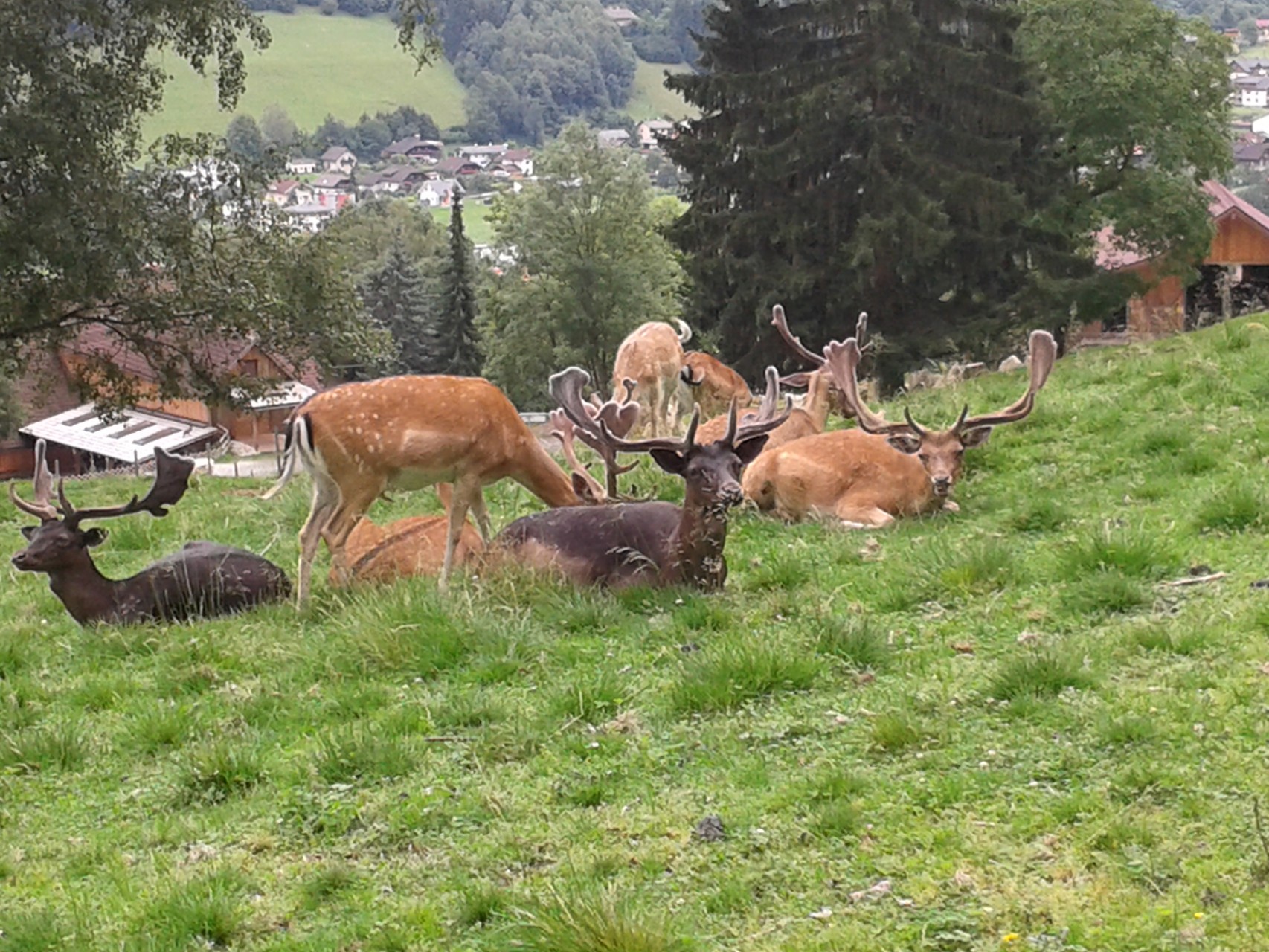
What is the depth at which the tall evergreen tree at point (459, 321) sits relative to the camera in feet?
208

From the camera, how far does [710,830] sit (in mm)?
5363

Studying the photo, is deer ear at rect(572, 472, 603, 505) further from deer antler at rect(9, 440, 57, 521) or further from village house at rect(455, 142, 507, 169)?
village house at rect(455, 142, 507, 169)

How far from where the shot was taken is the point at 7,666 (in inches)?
352

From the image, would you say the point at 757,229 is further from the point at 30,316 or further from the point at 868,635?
the point at 868,635

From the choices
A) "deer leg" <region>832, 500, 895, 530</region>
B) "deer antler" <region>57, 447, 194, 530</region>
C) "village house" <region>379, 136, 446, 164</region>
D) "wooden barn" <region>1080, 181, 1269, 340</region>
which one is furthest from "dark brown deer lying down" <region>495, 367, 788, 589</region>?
"village house" <region>379, 136, 446, 164</region>

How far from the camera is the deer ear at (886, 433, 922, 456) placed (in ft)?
36.3

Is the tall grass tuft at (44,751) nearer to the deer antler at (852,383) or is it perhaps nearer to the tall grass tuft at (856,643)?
the tall grass tuft at (856,643)

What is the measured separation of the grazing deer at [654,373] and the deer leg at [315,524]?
26.4ft

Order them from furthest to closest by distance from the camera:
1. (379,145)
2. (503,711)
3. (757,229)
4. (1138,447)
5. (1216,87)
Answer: (379,145) < (1216,87) < (757,229) < (1138,447) < (503,711)

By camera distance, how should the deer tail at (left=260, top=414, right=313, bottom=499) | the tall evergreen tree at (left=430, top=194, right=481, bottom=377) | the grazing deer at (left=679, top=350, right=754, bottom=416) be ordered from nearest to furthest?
the deer tail at (left=260, top=414, right=313, bottom=499)
the grazing deer at (left=679, top=350, right=754, bottom=416)
the tall evergreen tree at (left=430, top=194, right=481, bottom=377)

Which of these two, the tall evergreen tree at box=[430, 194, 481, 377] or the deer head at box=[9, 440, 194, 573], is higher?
the deer head at box=[9, 440, 194, 573]

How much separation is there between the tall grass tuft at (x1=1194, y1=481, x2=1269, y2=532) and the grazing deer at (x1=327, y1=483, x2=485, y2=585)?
448 cm

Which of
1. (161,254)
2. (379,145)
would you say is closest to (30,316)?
(161,254)

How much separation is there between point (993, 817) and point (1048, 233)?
99.6 ft
